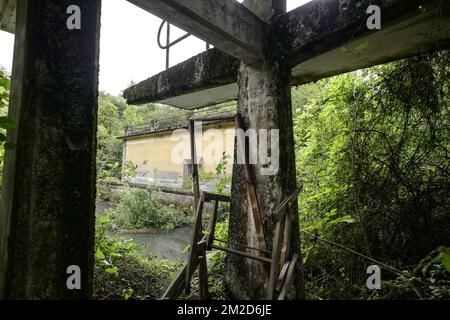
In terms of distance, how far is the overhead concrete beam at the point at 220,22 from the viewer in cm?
189

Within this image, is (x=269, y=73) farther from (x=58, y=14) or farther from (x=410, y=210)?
(x=410, y=210)

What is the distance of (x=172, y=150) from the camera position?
60.6ft

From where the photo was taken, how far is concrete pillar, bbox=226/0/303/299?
2.60m

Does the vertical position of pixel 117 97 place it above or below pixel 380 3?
above

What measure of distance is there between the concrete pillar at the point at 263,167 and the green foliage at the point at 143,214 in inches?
363

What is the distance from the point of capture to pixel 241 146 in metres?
2.80

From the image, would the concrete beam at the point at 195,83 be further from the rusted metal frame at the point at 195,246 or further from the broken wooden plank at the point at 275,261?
the broken wooden plank at the point at 275,261

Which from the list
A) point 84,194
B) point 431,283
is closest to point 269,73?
point 84,194

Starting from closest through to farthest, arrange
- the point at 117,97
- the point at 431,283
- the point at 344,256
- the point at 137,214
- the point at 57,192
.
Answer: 1. the point at 57,192
2. the point at 431,283
3. the point at 344,256
4. the point at 137,214
5. the point at 117,97

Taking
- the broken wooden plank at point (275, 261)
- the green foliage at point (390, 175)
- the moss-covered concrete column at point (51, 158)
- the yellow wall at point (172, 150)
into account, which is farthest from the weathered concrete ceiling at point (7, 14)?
the yellow wall at point (172, 150)

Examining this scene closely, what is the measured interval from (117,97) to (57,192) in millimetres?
44559

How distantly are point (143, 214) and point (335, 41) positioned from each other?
1096cm

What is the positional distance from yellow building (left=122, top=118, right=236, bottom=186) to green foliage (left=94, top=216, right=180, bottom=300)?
1011cm

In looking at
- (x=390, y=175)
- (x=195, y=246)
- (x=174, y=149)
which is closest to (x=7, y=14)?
(x=195, y=246)
